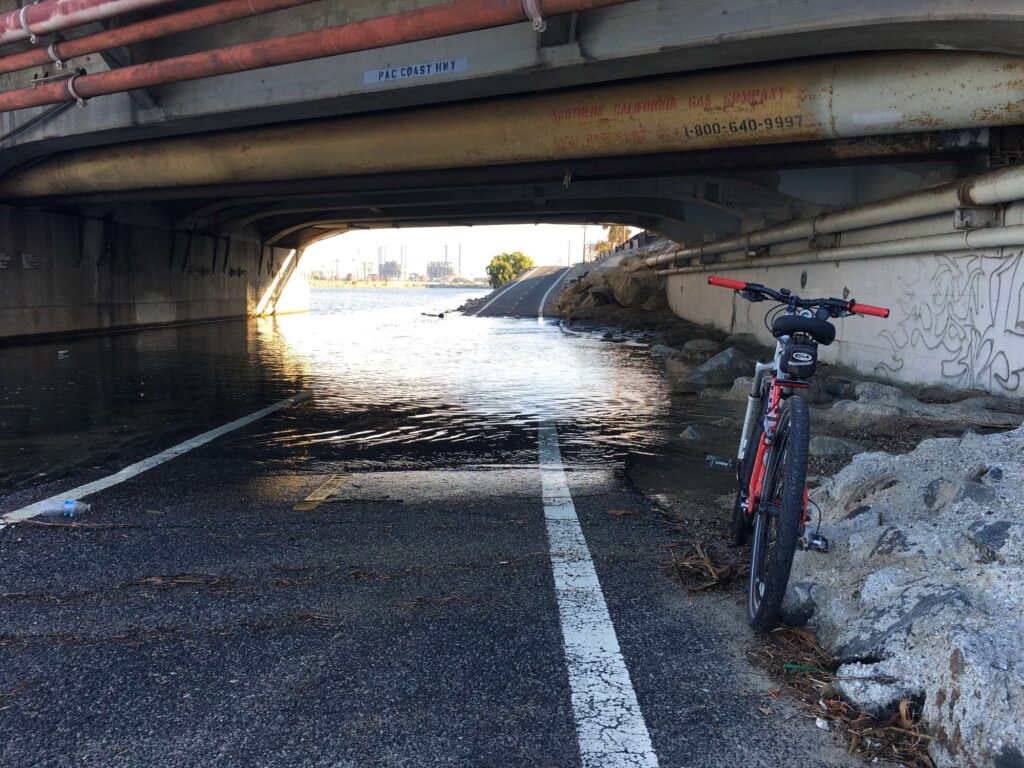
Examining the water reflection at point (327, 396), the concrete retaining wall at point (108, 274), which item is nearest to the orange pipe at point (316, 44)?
the water reflection at point (327, 396)

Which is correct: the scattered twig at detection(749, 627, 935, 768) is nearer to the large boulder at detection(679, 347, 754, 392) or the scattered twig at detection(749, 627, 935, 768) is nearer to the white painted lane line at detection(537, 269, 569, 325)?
the large boulder at detection(679, 347, 754, 392)

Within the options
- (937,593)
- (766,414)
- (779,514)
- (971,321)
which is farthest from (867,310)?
(971,321)

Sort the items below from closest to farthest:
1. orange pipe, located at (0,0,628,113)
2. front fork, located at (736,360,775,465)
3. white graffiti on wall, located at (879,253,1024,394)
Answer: front fork, located at (736,360,775,465) < orange pipe, located at (0,0,628,113) < white graffiti on wall, located at (879,253,1024,394)

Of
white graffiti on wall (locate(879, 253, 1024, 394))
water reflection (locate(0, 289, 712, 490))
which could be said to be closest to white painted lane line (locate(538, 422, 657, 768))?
water reflection (locate(0, 289, 712, 490))

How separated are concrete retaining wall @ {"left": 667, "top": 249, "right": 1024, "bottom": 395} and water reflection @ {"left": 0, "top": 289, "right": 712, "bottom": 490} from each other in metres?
3.54

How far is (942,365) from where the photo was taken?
10.3 meters

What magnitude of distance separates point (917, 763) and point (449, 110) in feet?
35.7

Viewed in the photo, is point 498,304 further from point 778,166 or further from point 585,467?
point 585,467

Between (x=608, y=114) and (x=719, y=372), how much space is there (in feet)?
15.6

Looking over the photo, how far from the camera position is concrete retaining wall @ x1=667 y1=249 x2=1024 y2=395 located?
8.85 m

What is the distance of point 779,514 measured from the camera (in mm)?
3340

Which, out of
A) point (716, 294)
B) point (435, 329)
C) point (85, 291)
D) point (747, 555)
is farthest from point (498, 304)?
point (747, 555)

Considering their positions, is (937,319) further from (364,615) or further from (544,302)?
(544,302)

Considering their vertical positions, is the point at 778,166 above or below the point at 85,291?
above
